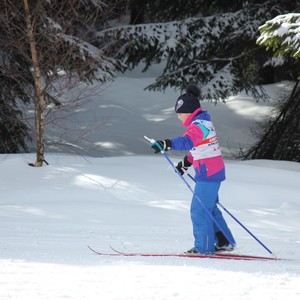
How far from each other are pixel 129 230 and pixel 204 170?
1626 mm

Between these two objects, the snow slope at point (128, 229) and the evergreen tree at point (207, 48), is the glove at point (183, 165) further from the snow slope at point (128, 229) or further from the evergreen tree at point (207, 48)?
the evergreen tree at point (207, 48)

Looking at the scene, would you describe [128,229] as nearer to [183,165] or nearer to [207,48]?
[183,165]

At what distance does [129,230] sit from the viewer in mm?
6902

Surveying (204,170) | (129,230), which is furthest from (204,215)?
(129,230)

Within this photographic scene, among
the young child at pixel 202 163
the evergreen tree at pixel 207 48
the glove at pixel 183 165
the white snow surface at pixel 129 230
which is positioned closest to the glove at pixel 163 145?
the young child at pixel 202 163

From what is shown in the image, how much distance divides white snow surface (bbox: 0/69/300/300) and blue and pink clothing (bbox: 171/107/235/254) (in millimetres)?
366

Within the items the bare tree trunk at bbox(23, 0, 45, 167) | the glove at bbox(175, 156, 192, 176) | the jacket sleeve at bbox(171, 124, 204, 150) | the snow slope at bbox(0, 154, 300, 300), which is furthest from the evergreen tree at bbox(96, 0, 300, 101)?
the jacket sleeve at bbox(171, 124, 204, 150)

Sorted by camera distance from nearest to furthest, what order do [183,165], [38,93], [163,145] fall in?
[163,145] < [183,165] < [38,93]

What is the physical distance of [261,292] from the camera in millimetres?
4105

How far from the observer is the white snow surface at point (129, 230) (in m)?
4.24

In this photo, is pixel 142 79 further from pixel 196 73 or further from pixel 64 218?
pixel 64 218

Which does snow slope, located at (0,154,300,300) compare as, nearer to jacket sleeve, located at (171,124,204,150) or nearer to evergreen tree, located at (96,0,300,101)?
jacket sleeve, located at (171,124,204,150)

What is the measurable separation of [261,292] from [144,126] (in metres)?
15.7

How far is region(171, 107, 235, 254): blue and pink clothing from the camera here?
18.2ft
